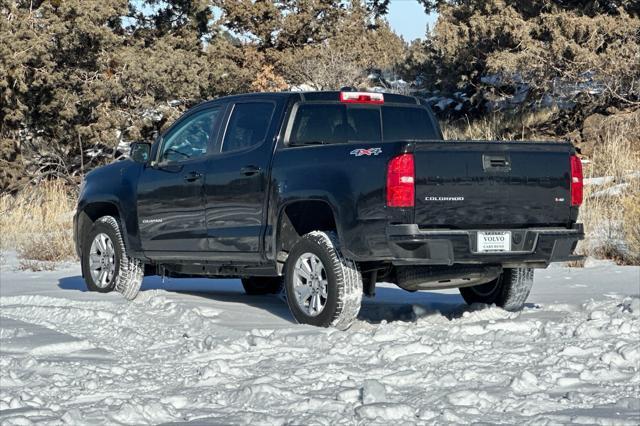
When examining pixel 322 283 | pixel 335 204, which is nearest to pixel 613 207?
pixel 322 283

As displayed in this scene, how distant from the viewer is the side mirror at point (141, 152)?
10781mm

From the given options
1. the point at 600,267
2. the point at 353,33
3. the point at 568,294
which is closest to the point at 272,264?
the point at 568,294

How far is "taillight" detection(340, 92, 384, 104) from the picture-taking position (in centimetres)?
Answer: 955

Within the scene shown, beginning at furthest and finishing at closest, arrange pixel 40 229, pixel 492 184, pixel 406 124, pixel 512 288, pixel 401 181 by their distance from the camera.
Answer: pixel 40 229, pixel 406 124, pixel 512 288, pixel 492 184, pixel 401 181

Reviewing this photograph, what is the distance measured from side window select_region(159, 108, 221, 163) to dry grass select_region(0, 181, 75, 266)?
17.9ft

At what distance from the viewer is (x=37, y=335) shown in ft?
27.7

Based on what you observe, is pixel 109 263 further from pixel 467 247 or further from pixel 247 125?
pixel 467 247

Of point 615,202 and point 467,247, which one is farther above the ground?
point 615,202

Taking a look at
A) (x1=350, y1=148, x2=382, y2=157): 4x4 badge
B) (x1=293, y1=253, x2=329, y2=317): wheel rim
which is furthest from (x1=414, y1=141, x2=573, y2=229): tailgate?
(x1=293, y1=253, x2=329, y2=317): wheel rim

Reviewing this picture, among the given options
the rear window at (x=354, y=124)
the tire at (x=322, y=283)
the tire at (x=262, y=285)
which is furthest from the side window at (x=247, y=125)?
the tire at (x=262, y=285)

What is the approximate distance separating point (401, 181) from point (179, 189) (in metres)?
2.91

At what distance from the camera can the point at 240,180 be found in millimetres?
9523

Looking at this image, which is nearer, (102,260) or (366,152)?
(366,152)

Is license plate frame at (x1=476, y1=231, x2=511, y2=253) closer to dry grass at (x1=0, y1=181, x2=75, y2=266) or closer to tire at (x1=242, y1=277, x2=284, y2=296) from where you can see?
tire at (x1=242, y1=277, x2=284, y2=296)
